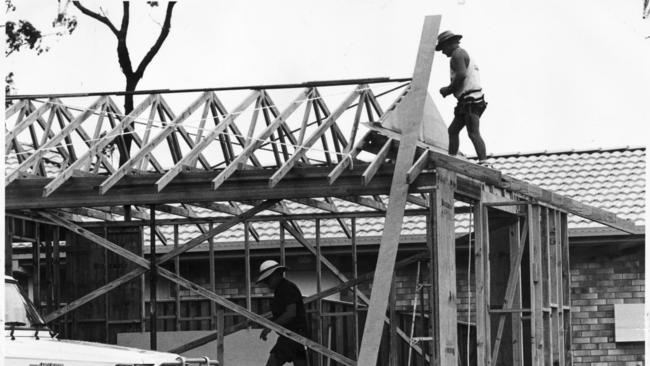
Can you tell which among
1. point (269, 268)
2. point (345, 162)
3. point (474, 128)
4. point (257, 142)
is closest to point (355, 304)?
point (269, 268)

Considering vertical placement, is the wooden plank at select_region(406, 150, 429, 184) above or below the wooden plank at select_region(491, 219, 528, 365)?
above

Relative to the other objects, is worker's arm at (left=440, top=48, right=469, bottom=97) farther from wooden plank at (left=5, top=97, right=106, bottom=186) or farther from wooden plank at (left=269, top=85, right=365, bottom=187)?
wooden plank at (left=5, top=97, right=106, bottom=186)

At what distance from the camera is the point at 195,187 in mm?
16969

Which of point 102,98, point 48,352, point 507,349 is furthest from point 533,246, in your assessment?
point 48,352

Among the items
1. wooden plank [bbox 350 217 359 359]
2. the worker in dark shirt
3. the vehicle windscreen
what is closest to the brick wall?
wooden plank [bbox 350 217 359 359]

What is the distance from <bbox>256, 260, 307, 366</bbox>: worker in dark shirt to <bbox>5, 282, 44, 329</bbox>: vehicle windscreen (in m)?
3.39

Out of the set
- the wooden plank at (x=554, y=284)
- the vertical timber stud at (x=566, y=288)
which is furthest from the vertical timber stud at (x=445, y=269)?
the vertical timber stud at (x=566, y=288)

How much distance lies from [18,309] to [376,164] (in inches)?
180

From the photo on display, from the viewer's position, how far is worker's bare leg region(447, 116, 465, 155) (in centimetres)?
1672

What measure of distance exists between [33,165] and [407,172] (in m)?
4.89

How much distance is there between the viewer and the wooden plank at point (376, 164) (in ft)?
52.9

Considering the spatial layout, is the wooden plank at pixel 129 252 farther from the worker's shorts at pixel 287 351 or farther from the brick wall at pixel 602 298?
the brick wall at pixel 602 298

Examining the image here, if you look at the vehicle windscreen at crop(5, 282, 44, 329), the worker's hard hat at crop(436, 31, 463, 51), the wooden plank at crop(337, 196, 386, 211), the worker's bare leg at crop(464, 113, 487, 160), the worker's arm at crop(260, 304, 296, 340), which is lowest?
the worker's arm at crop(260, 304, 296, 340)

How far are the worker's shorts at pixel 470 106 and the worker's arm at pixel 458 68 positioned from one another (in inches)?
8.0
